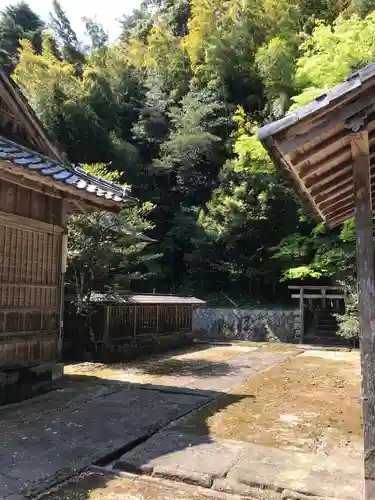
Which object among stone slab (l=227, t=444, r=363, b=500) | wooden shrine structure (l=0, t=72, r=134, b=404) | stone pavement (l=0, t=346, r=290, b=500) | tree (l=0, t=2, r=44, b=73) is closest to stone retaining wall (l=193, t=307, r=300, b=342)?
stone pavement (l=0, t=346, r=290, b=500)

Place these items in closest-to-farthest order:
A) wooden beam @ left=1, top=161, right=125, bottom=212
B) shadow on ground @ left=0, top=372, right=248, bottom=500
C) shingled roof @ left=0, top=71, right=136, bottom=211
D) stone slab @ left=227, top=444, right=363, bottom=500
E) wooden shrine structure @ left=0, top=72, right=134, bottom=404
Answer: stone slab @ left=227, top=444, right=363, bottom=500, shadow on ground @ left=0, top=372, right=248, bottom=500, wooden beam @ left=1, top=161, right=125, bottom=212, shingled roof @ left=0, top=71, right=136, bottom=211, wooden shrine structure @ left=0, top=72, right=134, bottom=404

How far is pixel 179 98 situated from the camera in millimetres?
28266

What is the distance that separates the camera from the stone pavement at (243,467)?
130 inches

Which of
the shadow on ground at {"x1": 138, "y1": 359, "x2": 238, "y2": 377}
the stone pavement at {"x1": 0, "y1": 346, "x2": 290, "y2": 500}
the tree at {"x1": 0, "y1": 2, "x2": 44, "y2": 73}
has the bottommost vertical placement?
the shadow on ground at {"x1": 138, "y1": 359, "x2": 238, "y2": 377}

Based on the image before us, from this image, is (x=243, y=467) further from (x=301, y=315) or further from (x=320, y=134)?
(x=301, y=315)

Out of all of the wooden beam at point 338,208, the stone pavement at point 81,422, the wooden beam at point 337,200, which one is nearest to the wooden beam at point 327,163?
the wooden beam at point 337,200

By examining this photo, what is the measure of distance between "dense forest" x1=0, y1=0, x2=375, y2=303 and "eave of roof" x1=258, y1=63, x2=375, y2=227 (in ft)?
32.9

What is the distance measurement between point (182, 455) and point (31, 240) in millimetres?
4006

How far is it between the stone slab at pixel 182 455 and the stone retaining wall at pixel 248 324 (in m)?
14.2

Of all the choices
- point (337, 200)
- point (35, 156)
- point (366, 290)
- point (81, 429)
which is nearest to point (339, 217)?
point (337, 200)

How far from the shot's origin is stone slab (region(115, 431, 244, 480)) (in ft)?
11.9

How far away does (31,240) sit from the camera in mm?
6434

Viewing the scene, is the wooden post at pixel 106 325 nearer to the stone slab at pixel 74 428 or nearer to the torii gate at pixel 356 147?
the stone slab at pixel 74 428

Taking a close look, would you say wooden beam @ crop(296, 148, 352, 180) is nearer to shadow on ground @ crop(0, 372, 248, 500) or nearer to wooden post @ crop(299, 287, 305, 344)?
shadow on ground @ crop(0, 372, 248, 500)
